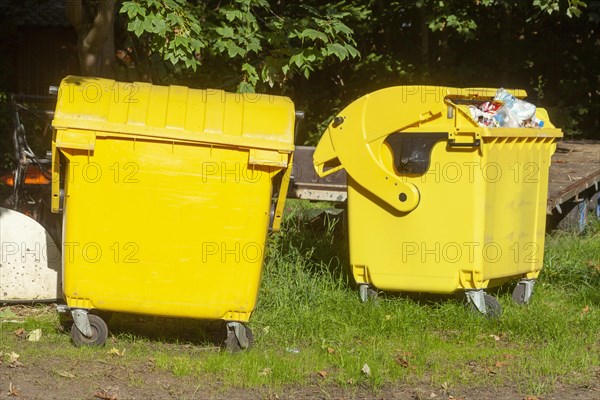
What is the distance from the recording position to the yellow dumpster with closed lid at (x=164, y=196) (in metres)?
5.68

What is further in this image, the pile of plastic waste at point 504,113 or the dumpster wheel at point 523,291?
the dumpster wheel at point 523,291

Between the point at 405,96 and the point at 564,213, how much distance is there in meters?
4.07

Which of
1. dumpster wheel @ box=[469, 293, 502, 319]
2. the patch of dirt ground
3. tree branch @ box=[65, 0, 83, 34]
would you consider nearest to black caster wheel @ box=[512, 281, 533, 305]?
dumpster wheel @ box=[469, 293, 502, 319]

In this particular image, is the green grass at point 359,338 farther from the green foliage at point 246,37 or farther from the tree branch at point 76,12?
the tree branch at point 76,12

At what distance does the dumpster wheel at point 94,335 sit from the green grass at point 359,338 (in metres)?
0.07

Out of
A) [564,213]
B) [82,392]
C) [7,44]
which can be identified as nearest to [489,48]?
[564,213]

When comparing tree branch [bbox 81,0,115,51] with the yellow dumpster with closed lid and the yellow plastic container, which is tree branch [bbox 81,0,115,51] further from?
the yellow dumpster with closed lid

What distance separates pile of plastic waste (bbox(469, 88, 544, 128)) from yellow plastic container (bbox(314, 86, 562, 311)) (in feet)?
0.41

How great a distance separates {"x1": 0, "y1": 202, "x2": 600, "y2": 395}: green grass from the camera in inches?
221

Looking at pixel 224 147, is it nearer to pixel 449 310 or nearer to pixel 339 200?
pixel 449 310

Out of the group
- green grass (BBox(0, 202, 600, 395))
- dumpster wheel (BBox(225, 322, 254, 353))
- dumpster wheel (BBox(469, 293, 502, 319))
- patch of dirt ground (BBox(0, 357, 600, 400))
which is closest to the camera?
patch of dirt ground (BBox(0, 357, 600, 400))

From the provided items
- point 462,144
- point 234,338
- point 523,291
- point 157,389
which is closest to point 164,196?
point 234,338

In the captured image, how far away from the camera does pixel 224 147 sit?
571cm

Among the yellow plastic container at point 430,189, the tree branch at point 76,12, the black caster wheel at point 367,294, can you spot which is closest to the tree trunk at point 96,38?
the tree branch at point 76,12
